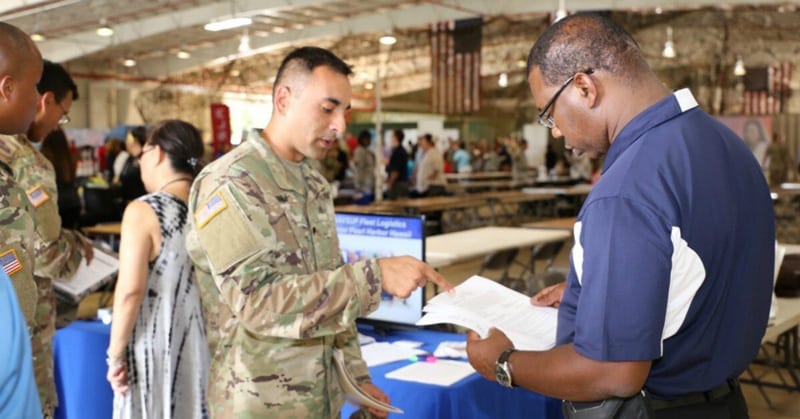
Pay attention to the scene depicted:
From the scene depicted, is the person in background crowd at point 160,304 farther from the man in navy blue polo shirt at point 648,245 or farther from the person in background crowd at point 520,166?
the person in background crowd at point 520,166

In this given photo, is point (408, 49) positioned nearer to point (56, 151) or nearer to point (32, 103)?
point (56, 151)

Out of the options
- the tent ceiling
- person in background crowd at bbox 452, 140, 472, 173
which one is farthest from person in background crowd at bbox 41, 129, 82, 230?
person in background crowd at bbox 452, 140, 472, 173

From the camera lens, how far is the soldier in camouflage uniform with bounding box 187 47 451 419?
178 cm

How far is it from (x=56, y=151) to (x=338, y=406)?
9.47 feet

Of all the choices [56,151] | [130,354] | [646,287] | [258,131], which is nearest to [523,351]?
[646,287]

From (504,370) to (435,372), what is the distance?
1133 mm

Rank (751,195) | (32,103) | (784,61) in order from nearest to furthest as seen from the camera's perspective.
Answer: (751,195) → (32,103) → (784,61)

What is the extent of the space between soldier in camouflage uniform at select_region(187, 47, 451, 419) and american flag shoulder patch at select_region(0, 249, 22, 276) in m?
0.37

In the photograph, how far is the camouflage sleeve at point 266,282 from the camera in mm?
1765

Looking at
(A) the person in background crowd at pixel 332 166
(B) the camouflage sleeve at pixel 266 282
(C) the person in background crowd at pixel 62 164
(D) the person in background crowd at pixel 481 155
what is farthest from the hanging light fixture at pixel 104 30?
(B) the camouflage sleeve at pixel 266 282

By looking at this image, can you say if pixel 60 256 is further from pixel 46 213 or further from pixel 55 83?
pixel 55 83

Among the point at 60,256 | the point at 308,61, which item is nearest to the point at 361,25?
the point at 60,256

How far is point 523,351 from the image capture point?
157 cm

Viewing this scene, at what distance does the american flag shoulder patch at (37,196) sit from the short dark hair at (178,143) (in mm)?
401
